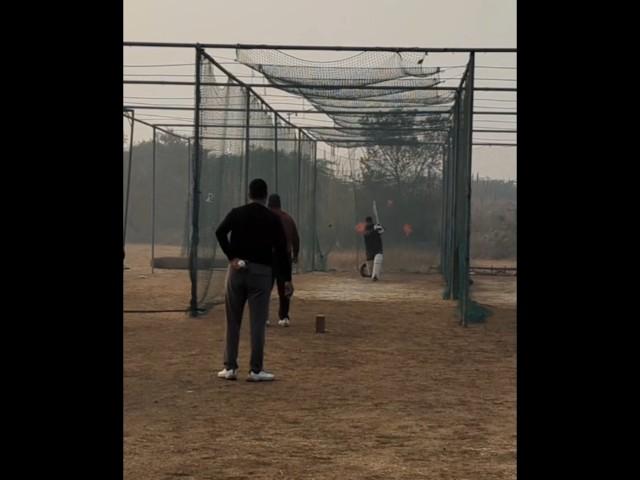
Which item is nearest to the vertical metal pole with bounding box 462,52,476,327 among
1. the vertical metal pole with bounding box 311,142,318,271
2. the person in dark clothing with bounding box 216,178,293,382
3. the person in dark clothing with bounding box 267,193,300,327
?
the person in dark clothing with bounding box 267,193,300,327

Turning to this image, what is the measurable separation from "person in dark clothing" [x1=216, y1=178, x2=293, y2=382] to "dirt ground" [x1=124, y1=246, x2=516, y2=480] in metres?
0.44

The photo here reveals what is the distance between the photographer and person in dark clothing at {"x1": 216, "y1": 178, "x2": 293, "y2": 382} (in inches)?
287

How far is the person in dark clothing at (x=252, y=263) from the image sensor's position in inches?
287

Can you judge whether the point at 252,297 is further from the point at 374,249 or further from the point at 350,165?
the point at 350,165

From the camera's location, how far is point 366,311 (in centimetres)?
1341

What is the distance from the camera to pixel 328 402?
21.9 feet

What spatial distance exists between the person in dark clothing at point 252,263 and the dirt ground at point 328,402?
17.4 inches

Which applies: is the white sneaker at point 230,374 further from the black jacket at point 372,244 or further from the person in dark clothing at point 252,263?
the black jacket at point 372,244

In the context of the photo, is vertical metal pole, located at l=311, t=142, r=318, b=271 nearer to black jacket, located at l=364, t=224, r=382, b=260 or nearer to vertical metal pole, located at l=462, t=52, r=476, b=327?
black jacket, located at l=364, t=224, r=382, b=260

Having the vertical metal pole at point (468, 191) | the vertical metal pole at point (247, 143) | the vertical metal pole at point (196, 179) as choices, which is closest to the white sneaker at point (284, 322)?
the vertical metal pole at point (196, 179)
